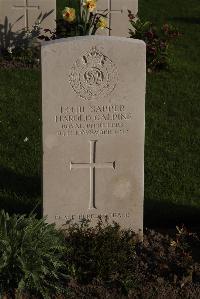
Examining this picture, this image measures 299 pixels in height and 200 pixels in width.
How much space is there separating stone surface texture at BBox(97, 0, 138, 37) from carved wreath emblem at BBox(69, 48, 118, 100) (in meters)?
6.26

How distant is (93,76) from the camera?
207 inches

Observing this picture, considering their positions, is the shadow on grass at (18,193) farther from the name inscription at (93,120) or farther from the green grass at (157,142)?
the name inscription at (93,120)

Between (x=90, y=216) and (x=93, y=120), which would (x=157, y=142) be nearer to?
(x=90, y=216)

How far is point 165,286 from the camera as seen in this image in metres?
5.19

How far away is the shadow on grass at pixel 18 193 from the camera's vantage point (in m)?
6.40

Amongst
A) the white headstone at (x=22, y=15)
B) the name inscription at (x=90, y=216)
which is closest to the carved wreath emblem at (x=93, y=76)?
the name inscription at (x=90, y=216)

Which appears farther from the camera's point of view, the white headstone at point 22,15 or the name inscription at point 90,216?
the white headstone at point 22,15

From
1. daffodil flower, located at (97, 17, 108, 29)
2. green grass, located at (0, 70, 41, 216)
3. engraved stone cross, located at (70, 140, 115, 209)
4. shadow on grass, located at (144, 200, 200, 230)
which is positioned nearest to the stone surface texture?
daffodil flower, located at (97, 17, 108, 29)

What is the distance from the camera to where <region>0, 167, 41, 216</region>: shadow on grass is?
640 cm

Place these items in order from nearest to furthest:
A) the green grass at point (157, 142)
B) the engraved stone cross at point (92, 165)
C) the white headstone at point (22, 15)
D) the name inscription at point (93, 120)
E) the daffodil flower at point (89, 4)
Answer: the name inscription at point (93, 120), the engraved stone cross at point (92, 165), the green grass at point (157, 142), the daffodil flower at point (89, 4), the white headstone at point (22, 15)

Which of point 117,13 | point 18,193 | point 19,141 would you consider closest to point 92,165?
point 18,193

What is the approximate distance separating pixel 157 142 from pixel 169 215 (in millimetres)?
1846

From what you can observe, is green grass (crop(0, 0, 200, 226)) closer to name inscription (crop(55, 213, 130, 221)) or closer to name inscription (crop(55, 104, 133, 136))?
name inscription (crop(55, 213, 130, 221))

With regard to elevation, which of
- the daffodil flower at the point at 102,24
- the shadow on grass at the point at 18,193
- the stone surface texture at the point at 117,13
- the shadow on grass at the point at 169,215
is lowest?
the shadow on grass at the point at 169,215
